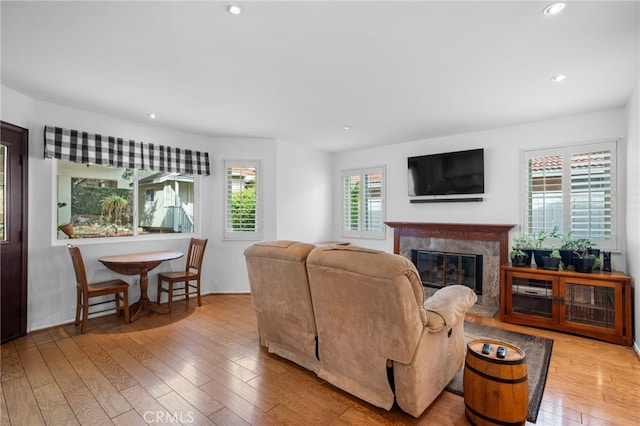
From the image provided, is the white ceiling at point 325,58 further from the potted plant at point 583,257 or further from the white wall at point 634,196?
the potted plant at point 583,257

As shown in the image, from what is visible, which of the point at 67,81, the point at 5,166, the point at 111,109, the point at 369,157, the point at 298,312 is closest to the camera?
the point at 298,312

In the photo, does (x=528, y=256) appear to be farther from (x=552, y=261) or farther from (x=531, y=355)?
(x=531, y=355)

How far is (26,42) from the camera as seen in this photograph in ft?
7.56

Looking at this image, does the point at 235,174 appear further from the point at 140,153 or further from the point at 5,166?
the point at 5,166

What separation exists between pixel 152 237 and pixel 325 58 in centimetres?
358

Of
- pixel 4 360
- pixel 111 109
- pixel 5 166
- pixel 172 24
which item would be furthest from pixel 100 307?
pixel 172 24

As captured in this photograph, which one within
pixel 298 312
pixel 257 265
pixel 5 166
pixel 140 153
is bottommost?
pixel 298 312

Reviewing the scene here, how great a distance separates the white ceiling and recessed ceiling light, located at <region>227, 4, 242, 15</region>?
39 mm

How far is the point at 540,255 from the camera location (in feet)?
12.3

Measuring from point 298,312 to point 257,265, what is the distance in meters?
0.56

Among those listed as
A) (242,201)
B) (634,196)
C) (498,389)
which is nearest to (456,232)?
(634,196)

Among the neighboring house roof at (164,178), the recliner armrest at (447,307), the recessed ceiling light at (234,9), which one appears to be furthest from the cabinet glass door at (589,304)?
the neighboring house roof at (164,178)

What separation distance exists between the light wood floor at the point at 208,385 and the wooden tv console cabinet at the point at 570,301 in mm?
161

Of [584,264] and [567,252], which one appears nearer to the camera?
[584,264]
